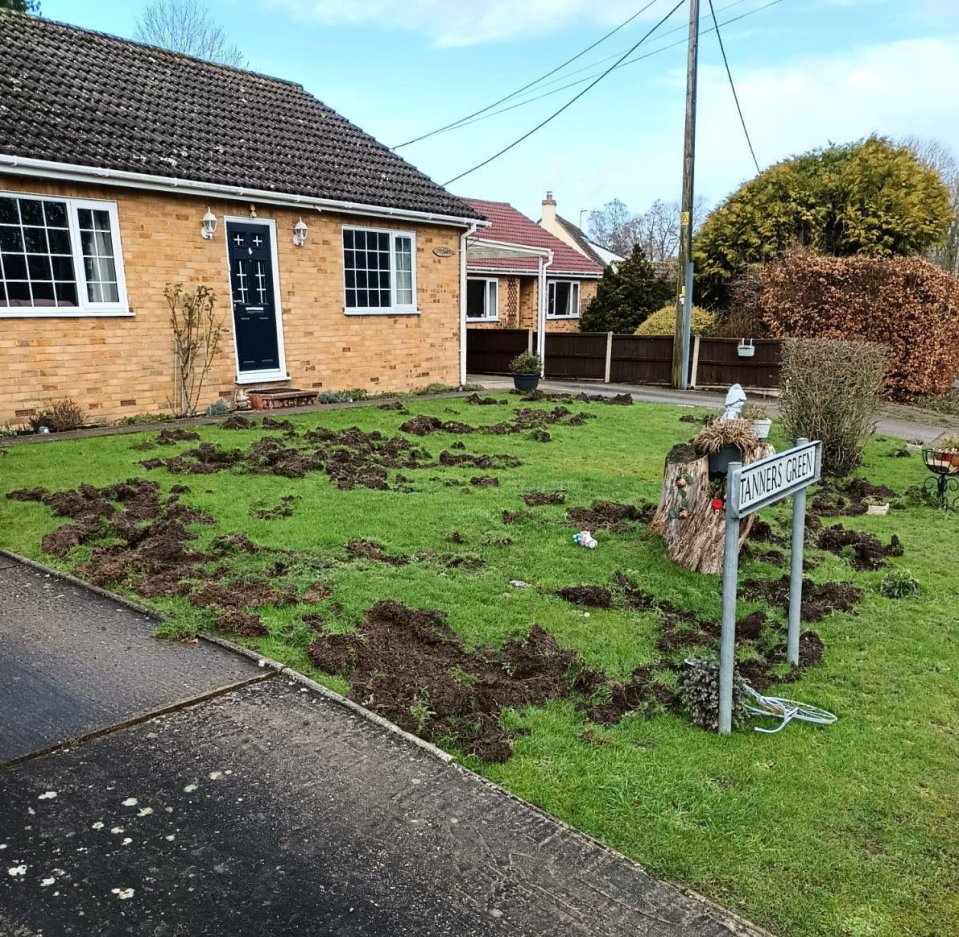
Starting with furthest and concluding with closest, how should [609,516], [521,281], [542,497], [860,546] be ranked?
1. [521,281]
2. [542,497]
3. [609,516]
4. [860,546]

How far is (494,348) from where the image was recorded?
2305cm

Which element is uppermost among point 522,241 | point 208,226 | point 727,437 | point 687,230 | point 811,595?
point 522,241

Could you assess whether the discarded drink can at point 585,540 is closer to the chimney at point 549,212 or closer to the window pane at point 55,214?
the window pane at point 55,214

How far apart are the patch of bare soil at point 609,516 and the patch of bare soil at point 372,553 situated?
5.69 ft

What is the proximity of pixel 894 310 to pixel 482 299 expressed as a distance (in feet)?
46.8

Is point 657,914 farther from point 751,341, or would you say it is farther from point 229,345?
point 751,341

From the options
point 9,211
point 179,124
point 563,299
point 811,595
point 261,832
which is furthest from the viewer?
point 563,299

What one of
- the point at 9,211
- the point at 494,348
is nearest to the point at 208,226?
the point at 9,211

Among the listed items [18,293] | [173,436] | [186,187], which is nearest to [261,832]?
[173,436]

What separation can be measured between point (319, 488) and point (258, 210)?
7.20 metres

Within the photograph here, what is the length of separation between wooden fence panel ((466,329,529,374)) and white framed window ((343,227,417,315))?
6907 mm

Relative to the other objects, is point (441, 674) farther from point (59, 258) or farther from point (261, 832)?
point (59, 258)

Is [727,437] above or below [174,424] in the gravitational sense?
above

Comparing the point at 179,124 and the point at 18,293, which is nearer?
the point at 18,293
